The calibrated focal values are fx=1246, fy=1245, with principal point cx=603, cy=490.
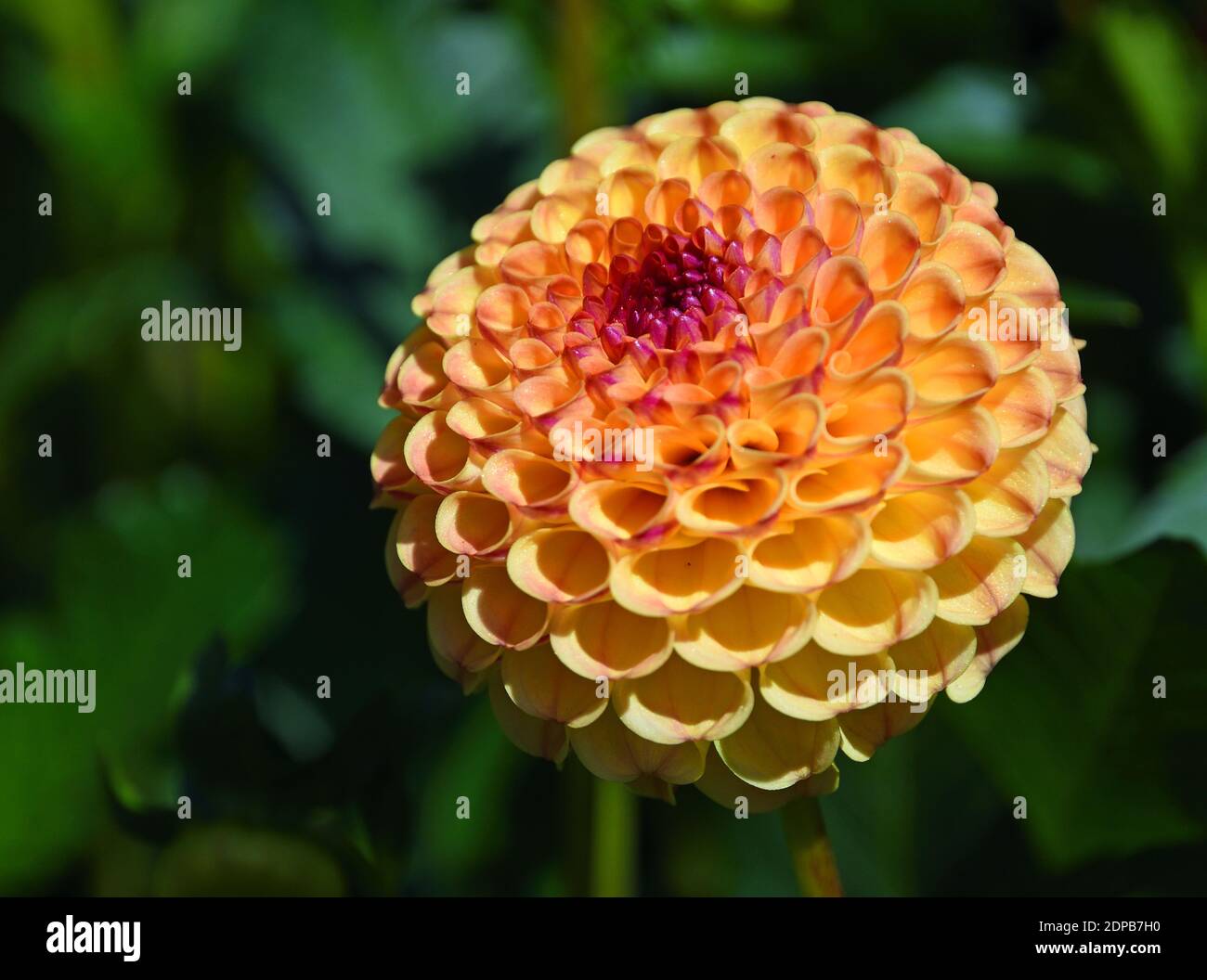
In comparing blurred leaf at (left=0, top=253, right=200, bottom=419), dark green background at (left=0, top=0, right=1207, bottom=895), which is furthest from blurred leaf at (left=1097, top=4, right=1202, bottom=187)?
blurred leaf at (left=0, top=253, right=200, bottom=419)

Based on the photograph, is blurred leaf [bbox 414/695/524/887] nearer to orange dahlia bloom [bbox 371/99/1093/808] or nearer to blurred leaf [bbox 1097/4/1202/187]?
orange dahlia bloom [bbox 371/99/1093/808]

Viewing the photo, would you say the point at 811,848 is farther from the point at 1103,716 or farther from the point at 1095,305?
the point at 1095,305

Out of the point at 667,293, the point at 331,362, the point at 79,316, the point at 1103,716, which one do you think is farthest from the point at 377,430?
the point at 1103,716

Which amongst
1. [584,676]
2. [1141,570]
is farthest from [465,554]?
[1141,570]

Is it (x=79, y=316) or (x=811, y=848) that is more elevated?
(x=79, y=316)

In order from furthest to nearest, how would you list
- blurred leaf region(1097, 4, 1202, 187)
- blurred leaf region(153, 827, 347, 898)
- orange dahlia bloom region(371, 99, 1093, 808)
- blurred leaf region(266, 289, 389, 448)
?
blurred leaf region(266, 289, 389, 448)
blurred leaf region(1097, 4, 1202, 187)
blurred leaf region(153, 827, 347, 898)
orange dahlia bloom region(371, 99, 1093, 808)

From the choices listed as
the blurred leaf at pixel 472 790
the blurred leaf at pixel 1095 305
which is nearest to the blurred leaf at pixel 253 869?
the blurred leaf at pixel 472 790

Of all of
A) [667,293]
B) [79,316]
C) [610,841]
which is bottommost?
[610,841]
